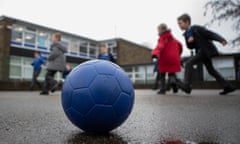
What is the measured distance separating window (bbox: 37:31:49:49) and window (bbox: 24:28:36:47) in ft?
2.22

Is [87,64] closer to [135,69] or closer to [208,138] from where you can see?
[208,138]

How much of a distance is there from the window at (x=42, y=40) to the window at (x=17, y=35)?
2.25m

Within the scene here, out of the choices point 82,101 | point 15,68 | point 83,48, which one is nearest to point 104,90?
point 82,101

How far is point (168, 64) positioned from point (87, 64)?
519 centimetres

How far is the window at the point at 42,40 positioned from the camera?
25895 mm

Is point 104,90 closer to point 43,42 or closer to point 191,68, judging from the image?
point 191,68

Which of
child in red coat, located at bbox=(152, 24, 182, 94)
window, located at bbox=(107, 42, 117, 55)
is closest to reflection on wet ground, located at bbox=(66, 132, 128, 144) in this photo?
child in red coat, located at bbox=(152, 24, 182, 94)

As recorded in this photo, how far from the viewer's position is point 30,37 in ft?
81.4

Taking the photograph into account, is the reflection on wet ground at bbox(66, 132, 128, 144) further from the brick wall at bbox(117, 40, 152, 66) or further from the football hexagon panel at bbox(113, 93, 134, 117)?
the brick wall at bbox(117, 40, 152, 66)

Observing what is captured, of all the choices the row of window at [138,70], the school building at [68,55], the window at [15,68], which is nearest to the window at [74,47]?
the school building at [68,55]

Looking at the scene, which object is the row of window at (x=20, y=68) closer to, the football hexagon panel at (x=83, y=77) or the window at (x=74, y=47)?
the window at (x=74, y=47)

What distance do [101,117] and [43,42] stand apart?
87.3 ft

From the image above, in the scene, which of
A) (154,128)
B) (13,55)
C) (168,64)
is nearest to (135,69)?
(13,55)

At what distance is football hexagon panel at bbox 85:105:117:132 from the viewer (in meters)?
1.57
